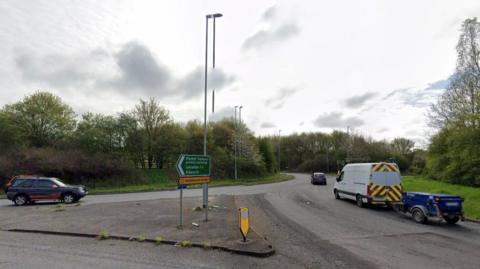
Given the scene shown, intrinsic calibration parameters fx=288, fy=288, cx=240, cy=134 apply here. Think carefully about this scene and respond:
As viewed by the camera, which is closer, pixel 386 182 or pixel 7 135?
pixel 386 182

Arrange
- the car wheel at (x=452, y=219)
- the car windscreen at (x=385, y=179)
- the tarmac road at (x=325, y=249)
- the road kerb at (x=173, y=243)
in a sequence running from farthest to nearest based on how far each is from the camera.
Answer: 1. the car windscreen at (x=385, y=179)
2. the car wheel at (x=452, y=219)
3. the road kerb at (x=173, y=243)
4. the tarmac road at (x=325, y=249)

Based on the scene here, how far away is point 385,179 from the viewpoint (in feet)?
50.7

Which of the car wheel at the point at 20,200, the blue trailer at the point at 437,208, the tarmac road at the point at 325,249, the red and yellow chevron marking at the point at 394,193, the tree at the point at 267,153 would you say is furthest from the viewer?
the tree at the point at 267,153

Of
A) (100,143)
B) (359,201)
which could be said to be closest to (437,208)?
(359,201)

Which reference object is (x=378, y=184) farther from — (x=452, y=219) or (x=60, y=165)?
(x=60, y=165)

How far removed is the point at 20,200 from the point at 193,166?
590 inches

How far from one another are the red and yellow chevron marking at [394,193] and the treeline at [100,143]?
95.7ft

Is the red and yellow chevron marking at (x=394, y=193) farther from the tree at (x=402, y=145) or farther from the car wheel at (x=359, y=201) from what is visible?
the tree at (x=402, y=145)

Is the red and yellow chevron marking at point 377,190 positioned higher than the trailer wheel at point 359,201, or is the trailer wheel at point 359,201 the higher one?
the red and yellow chevron marking at point 377,190

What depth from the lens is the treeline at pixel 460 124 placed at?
790 inches

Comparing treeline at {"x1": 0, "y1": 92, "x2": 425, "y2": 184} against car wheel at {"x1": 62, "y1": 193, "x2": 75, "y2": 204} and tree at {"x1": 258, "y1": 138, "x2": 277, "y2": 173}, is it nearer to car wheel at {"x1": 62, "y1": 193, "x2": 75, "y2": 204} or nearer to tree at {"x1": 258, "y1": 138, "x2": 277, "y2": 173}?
tree at {"x1": 258, "y1": 138, "x2": 277, "y2": 173}

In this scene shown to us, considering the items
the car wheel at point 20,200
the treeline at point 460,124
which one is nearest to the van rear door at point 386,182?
the treeline at point 460,124

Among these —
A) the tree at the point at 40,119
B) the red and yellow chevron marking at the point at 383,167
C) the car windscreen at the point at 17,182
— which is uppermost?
the tree at the point at 40,119

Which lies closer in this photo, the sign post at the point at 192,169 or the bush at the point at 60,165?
the sign post at the point at 192,169
